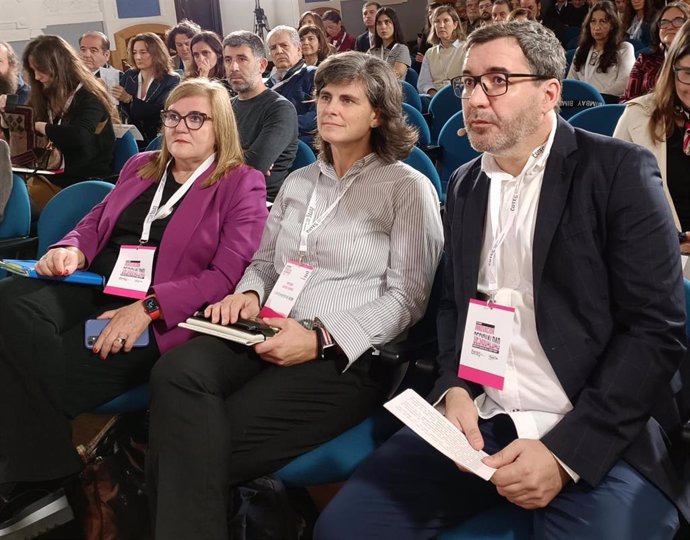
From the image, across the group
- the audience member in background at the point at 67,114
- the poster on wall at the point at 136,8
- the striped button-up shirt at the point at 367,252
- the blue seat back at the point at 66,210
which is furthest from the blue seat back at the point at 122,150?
the poster on wall at the point at 136,8

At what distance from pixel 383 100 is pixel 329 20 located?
7.24 m

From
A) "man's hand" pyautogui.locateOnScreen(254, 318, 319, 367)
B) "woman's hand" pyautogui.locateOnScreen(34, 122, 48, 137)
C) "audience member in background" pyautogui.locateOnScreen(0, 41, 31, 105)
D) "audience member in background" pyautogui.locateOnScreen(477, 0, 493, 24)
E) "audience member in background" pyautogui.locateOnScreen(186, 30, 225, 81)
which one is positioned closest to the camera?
"man's hand" pyautogui.locateOnScreen(254, 318, 319, 367)

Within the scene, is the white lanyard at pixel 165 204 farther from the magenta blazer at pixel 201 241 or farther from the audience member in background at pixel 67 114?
the audience member in background at pixel 67 114

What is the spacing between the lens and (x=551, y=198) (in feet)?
4.56

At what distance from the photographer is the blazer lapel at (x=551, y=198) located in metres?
1.38

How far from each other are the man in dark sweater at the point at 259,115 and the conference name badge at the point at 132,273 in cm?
111

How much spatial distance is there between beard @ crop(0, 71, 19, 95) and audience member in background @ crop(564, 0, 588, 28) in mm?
6061

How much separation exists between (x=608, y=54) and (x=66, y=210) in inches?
154

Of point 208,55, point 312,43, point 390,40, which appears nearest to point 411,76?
point 390,40

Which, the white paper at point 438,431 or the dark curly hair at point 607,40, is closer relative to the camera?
the white paper at point 438,431

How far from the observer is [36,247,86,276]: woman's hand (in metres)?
2.12

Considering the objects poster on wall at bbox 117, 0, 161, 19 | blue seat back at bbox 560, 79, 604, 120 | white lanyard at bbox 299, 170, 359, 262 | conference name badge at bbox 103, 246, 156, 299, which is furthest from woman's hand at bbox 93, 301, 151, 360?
poster on wall at bbox 117, 0, 161, 19

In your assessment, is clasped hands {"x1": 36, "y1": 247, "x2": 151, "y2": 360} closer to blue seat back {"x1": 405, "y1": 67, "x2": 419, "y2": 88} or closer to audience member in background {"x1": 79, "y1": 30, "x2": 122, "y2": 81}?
audience member in background {"x1": 79, "y1": 30, "x2": 122, "y2": 81}

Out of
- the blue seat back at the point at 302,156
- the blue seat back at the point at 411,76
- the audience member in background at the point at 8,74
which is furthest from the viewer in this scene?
the blue seat back at the point at 411,76
